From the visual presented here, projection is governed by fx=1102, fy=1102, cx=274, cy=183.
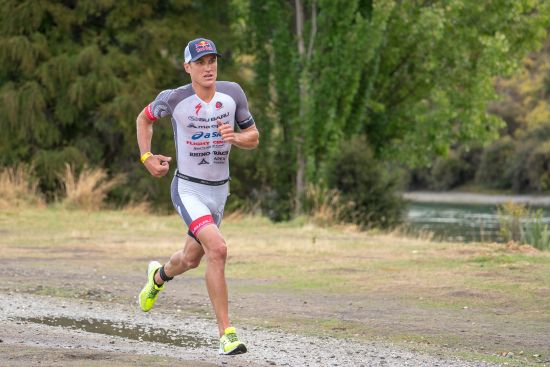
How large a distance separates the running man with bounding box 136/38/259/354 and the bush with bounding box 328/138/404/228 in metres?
21.5

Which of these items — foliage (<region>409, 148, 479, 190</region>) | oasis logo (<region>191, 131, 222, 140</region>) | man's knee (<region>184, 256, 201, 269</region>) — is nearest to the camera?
oasis logo (<region>191, 131, 222, 140</region>)

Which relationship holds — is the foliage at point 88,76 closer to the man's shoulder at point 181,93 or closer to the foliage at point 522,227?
the foliage at point 522,227

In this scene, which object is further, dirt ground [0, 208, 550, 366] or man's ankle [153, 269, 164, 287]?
man's ankle [153, 269, 164, 287]

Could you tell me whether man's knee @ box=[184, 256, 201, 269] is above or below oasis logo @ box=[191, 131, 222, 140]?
below

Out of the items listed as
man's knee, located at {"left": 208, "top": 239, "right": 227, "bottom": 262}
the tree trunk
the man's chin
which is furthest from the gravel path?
the tree trunk

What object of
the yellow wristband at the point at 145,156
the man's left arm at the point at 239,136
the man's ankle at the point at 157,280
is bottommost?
the man's ankle at the point at 157,280

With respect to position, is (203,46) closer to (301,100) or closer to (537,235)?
(537,235)

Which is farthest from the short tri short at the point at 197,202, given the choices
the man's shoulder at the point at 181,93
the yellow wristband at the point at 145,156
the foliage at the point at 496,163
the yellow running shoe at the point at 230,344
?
the foliage at the point at 496,163

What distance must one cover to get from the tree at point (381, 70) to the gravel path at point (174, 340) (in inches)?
848

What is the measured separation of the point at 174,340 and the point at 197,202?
132 centimetres

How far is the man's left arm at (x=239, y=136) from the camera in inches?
348

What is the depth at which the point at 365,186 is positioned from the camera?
31328 millimetres

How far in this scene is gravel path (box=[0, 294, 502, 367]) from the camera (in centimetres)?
864

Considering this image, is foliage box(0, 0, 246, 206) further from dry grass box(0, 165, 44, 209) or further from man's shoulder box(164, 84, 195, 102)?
man's shoulder box(164, 84, 195, 102)
